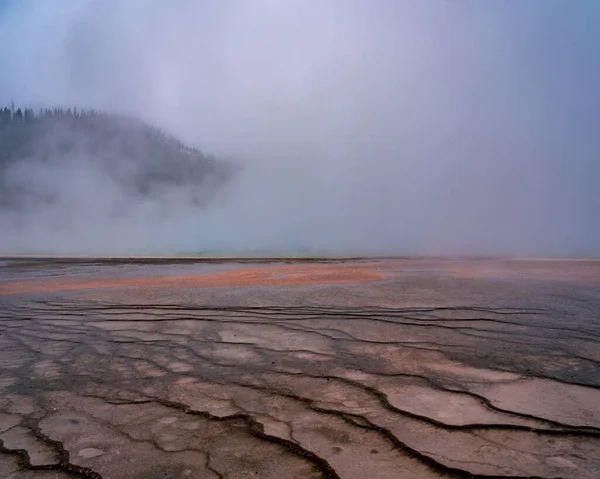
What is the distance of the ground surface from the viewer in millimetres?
2295

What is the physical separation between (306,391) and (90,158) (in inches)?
2861

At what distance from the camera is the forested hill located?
207ft

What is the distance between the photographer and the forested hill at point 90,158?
207ft

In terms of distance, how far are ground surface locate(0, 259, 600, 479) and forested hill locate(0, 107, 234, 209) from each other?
63.8 m

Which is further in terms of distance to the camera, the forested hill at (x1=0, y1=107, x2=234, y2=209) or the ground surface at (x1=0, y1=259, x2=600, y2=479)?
the forested hill at (x1=0, y1=107, x2=234, y2=209)

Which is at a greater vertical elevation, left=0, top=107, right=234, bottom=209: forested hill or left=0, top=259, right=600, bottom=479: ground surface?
left=0, top=107, right=234, bottom=209: forested hill

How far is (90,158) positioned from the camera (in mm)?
67375

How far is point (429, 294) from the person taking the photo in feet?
25.4

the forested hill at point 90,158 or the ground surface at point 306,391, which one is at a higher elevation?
the forested hill at point 90,158

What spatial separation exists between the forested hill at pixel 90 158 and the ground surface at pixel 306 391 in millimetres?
63761

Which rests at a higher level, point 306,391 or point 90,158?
point 90,158

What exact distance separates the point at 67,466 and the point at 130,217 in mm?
59495

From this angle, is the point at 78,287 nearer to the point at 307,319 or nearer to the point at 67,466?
the point at 307,319

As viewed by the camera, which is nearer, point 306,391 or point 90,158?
point 306,391
